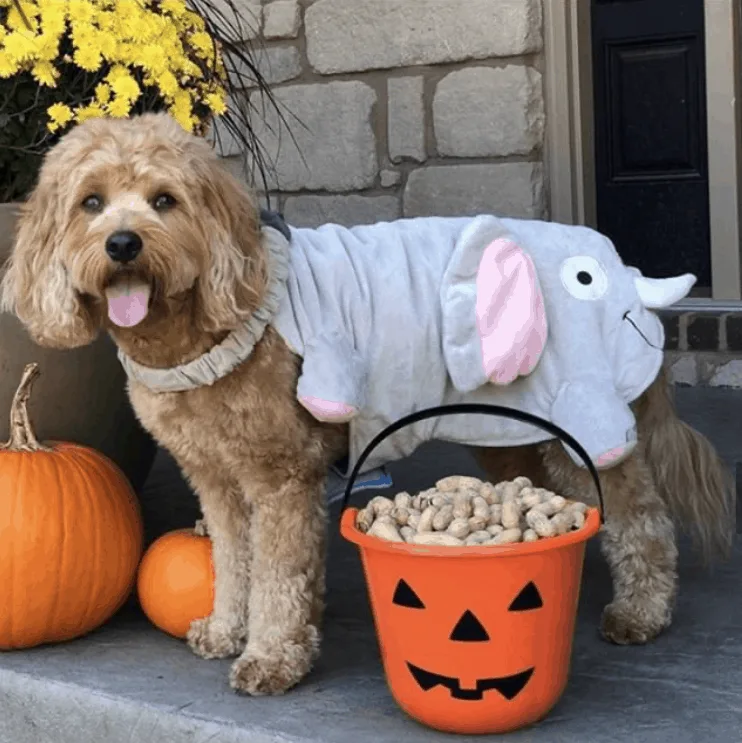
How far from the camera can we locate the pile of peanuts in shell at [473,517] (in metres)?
2.45

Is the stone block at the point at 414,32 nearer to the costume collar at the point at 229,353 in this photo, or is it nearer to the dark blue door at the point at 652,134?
the dark blue door at the point at 652,134

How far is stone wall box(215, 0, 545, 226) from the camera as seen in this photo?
546 centimetres

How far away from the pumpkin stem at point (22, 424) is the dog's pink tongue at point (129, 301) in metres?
0.77

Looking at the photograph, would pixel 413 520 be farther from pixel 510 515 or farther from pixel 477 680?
pixel 477 680

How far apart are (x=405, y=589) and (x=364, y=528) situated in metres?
0.20

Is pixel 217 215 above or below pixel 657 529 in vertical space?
above

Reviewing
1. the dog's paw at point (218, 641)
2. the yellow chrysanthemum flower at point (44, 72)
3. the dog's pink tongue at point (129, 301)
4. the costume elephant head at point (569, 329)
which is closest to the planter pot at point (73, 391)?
the yellow chrysanthemum flower at point (44, 72)

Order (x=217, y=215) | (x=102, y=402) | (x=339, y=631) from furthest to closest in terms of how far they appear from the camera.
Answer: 1. (x=102, y=402)
2. (x=339, y=631)
3. (x=217, y=215)

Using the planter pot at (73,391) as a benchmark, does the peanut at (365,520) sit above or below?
below

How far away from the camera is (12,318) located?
3.39m

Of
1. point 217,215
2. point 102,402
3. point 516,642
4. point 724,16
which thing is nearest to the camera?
point 516,642

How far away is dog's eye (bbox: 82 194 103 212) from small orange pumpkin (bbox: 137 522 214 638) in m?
1.01

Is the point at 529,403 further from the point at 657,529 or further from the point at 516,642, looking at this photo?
the point at 516,642

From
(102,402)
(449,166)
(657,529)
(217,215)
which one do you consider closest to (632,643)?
(657,529)
